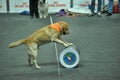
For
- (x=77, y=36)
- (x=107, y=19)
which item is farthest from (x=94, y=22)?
(x=77, y=36)

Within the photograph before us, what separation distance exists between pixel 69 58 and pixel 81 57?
2.85 feet

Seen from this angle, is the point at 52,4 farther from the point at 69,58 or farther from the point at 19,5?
the point at 69,58

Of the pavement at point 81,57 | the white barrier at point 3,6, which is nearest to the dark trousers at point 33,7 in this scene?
the white barrier at point 3,6

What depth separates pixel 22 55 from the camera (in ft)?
22.9

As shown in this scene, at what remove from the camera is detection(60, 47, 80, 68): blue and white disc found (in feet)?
19.1

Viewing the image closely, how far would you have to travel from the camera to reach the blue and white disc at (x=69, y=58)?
582 cm

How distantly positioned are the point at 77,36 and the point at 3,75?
13.7ft

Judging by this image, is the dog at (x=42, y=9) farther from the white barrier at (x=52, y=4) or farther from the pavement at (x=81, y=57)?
the pavement at (x=81, y=57)

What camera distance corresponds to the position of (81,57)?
668 cm

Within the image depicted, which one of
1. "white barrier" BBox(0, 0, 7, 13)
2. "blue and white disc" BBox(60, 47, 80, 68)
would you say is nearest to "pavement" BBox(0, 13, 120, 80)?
"blue and white disc" BBox(60, 47, 80, 68)

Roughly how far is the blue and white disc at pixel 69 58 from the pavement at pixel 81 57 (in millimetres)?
88

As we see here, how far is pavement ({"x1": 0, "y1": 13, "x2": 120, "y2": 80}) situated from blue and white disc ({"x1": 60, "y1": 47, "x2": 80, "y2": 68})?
88 mm

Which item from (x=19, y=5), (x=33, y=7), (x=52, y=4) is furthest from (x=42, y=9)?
(x=19, y=5)

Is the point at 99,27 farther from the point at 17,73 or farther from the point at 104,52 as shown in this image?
the point at 17,73
